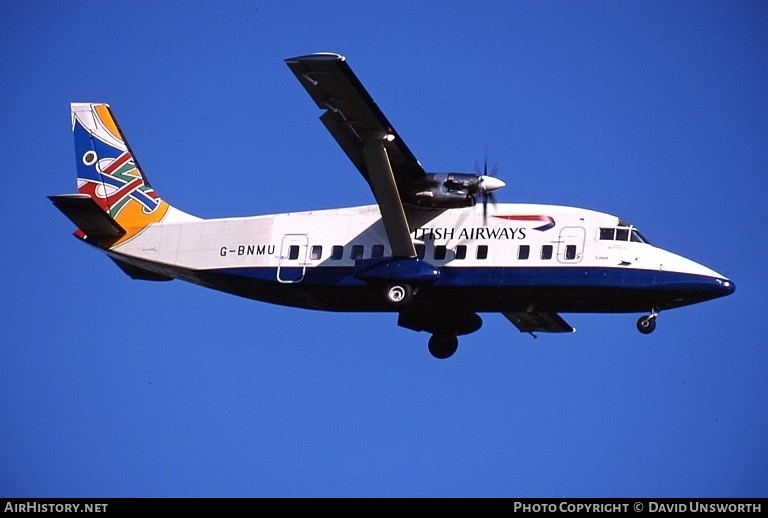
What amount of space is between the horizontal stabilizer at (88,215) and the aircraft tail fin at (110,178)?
22 mm

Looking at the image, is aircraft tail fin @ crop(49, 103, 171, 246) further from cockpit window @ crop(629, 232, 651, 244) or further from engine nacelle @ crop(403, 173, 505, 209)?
cockpit window @ crop(629, 232, 651, 244)

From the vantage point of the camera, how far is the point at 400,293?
1204 inches

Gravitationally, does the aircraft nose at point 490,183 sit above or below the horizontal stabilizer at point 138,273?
above

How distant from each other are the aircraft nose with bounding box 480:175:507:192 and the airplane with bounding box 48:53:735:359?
0.03 meters

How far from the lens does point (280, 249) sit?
31.9 metres

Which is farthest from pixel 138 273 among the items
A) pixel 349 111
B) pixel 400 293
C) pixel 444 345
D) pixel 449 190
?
pixel 449 190

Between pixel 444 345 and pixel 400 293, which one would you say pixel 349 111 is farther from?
pixel 444 345

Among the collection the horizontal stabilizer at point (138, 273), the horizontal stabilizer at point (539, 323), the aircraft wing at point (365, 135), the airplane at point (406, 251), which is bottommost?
the horizontal stabilizer at point (539, 323)

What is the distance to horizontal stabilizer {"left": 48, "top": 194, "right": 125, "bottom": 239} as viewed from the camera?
31.4 metres

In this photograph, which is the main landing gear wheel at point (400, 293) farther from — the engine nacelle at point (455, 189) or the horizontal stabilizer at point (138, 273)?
the horizontal stabilizer at point (138, 273)

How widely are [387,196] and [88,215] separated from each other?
22.3 feet

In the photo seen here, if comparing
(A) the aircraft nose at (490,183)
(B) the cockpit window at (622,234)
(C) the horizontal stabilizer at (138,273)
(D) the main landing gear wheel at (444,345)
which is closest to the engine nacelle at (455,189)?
(A) the aircraft nose at (490,183)

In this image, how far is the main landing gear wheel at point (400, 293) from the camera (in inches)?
1204
